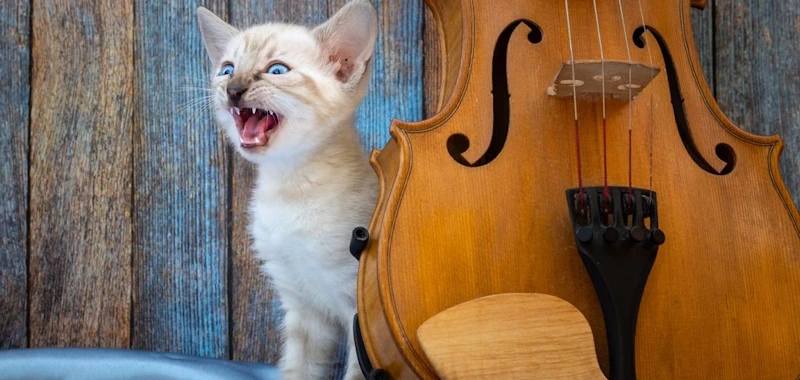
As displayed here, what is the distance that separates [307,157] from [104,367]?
522 millimetres

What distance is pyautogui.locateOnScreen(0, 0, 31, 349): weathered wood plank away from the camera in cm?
127

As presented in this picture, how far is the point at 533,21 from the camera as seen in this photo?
2.89 ft

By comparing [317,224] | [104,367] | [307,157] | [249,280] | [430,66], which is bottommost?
[104,367]

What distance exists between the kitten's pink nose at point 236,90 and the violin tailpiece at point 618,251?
0.48m

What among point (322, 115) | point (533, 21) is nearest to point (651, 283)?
point (533, 21)

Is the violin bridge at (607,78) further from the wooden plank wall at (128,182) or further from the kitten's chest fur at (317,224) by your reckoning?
the wooden plank wall at (128,182)

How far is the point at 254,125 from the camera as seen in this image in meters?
0.99

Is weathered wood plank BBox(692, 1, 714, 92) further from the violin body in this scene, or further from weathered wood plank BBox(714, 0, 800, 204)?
the violin body

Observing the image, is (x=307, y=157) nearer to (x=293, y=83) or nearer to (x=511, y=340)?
(x=293, y=83)

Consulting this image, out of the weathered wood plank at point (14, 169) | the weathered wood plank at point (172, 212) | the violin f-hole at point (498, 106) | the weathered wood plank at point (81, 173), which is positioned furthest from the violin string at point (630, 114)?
the weathered wood plank at point (14, 169)

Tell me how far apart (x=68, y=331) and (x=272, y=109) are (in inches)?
27.3

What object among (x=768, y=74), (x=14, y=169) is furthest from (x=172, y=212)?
(x=768, y=74)

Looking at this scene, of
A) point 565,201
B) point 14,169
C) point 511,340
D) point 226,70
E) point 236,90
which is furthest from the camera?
point 14,169

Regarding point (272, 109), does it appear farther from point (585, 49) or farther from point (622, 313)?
point (622, 313)
